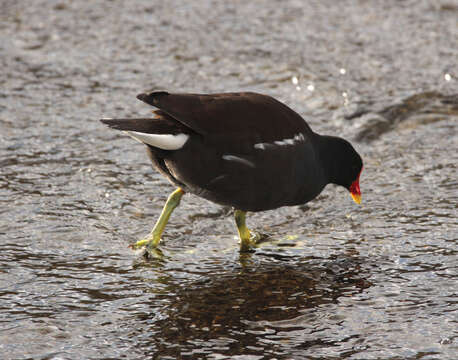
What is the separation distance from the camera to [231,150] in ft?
15.7

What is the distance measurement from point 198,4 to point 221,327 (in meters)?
7.34

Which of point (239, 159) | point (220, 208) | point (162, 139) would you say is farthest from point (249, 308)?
point (220, 208)

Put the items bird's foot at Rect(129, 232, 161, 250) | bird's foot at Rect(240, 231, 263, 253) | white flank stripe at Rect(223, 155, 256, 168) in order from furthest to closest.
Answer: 1. bird's foot at Rect(240, 231, 263, 253)
2. bird's foot at Rect(129, 232, 161, 250)
3. white flank stripe at Rect(223, 155, 256, 168)

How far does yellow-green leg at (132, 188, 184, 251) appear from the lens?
5.05 meters

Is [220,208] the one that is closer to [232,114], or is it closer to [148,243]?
[148,243]

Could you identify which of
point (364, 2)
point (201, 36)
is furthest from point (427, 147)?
point (364, 2)

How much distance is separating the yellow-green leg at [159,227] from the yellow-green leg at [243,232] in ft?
1.34

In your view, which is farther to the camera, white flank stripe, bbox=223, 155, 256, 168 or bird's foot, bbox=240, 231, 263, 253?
bird's foot, bbox=240, 231, 263, 253

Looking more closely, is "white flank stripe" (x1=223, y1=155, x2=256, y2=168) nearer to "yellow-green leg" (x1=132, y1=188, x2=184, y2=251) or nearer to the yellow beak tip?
"yellow-green leg" (x1=132, y1=188, x2=184, y2=251)

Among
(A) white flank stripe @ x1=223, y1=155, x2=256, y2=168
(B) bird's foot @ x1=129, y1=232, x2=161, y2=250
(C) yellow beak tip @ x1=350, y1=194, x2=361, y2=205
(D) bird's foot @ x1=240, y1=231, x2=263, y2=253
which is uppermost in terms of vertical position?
(A) white flank stripe @ x1=223, y1=155, x2=256, y2=168

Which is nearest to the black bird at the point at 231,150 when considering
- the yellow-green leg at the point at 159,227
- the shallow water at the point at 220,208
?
the yellow-green leg at the point at 159,227

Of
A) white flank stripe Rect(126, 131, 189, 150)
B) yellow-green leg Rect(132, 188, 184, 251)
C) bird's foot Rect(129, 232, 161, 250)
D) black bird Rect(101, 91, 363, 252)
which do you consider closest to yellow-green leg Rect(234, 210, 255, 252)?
black bird Rect(101, 91, 363, 252)

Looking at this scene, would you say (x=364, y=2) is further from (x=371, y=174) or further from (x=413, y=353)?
(x=413, y=353)

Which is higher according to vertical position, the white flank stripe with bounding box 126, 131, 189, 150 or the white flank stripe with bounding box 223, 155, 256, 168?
the white flank stripe with bounding box 126, 131, 189, 150
